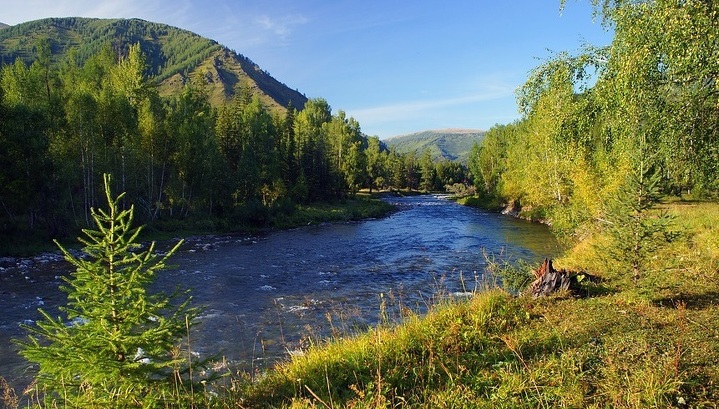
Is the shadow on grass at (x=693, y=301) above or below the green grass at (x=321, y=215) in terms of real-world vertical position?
above

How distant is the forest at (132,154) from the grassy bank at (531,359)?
30.2 metres

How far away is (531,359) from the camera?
→ 5.93 m

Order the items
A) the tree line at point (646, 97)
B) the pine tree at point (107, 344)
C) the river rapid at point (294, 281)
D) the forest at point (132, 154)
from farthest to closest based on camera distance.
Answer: the forest at point (132, 154)
the river rapid at point (294, 281)
the tree line at point (646, 97)
the pine tree at point (107, 344)

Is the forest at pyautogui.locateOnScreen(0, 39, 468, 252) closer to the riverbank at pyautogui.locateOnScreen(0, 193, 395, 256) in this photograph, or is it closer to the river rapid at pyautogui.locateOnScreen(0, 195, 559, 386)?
the riverbank at pyautogui.locateOnScreen(0, 193, 395, 256)

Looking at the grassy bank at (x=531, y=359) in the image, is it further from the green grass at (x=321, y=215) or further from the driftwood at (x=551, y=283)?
the green grass at (x=321, y=215)

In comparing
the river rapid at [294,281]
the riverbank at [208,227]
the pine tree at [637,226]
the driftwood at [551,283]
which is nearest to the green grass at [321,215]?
the riverbank at [208,227]

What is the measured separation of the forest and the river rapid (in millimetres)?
5572

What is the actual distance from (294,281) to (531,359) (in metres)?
15.4

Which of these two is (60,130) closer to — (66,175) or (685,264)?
(66,175)

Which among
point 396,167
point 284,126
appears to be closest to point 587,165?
point 284,126

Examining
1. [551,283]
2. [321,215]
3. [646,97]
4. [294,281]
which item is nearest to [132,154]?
[321,215]

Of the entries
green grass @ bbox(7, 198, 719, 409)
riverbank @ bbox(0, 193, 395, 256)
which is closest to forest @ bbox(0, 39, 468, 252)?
riverbank @ bbox(0, 193, 395, 256)

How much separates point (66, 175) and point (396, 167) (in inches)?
3799

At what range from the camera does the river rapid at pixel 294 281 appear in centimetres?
1195
